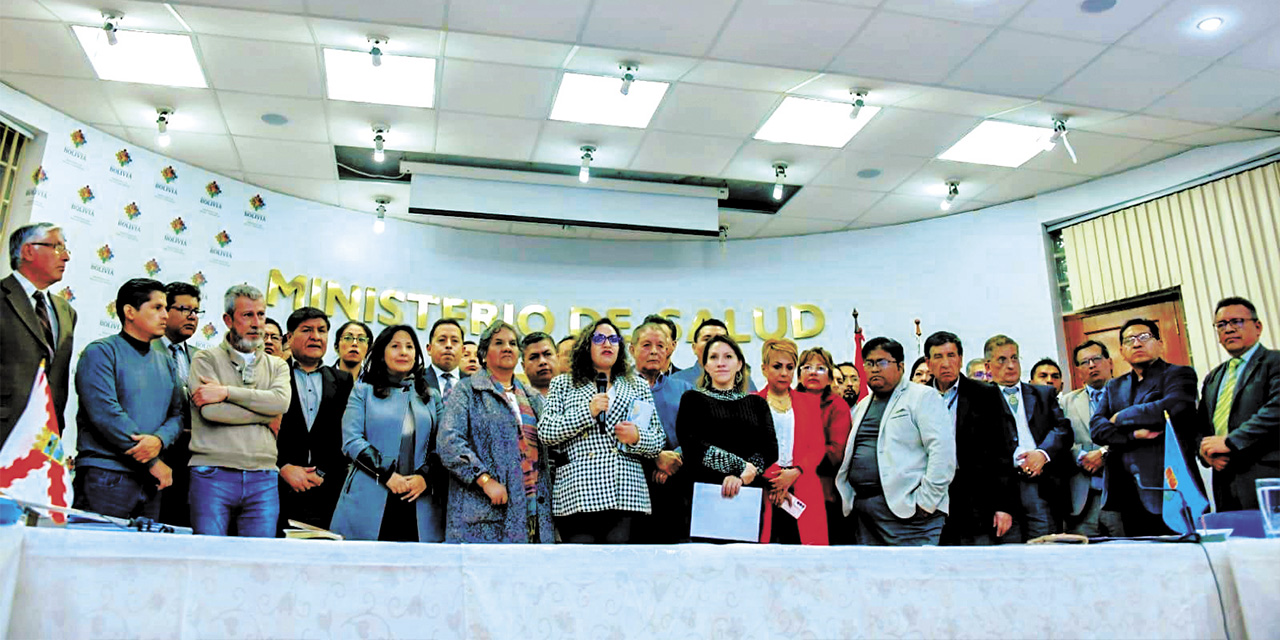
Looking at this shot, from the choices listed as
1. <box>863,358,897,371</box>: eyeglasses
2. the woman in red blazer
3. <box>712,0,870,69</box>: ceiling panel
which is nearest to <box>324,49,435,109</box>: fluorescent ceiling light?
<box>712,0,870,69</box>: ceiling panel

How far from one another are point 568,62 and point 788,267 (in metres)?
3.52

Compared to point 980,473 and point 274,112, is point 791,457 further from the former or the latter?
point 274,112

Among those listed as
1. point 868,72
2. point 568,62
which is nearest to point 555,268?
point 568,62

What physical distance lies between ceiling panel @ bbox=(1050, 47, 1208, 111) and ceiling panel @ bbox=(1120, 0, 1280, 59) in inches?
3.7

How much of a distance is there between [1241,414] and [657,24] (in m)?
3.38

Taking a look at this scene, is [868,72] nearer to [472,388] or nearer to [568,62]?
[568,62]

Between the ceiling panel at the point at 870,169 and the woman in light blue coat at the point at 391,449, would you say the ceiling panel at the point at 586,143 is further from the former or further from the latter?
the woman in light blue coat at the point at 391,449

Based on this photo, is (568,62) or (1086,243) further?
(1086,243)

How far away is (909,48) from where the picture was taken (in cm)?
465

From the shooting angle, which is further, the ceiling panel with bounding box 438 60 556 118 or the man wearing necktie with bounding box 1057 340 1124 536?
the ceiling panel with bounding box 438 60 556 118

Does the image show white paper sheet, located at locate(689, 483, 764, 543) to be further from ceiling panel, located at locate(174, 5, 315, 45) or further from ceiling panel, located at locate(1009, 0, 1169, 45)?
ceiling panel, located at locate(174, 5, 315, 45)

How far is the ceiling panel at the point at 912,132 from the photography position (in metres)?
5.51

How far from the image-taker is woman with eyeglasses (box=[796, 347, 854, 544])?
3.42 m

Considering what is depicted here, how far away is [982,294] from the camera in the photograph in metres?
6.94
